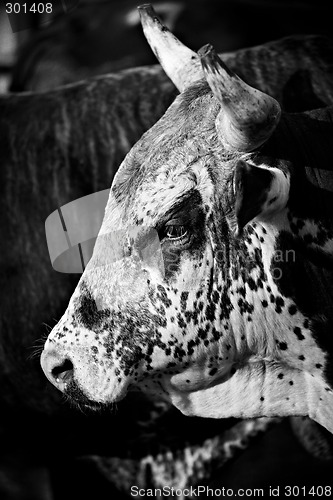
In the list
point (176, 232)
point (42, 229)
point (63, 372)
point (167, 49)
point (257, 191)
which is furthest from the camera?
point (42, 229)

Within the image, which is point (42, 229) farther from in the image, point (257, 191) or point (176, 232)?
point (257, 191)

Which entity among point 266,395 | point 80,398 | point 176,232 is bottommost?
point 266,395

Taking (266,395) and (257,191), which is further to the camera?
(266,395)

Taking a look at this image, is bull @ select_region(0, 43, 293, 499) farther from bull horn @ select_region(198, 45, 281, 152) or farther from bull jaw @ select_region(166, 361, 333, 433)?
bull horn @ select_region(198, 45, 281, 152)

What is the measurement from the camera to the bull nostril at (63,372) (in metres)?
2.54

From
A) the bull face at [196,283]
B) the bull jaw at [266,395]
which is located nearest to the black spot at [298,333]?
the bull face at [196,283]

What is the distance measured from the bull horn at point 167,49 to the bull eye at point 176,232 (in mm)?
616

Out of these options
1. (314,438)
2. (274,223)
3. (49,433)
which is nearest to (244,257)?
(274,223)

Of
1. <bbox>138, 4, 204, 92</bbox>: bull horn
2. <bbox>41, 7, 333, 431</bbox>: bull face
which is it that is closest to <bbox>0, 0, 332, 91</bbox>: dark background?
<bbox>138, 4, 204, 92</bbox>: bull horn

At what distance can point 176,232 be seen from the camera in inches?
92.7

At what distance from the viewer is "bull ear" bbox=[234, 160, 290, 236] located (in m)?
2.13

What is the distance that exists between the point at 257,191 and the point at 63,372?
2.71 feet

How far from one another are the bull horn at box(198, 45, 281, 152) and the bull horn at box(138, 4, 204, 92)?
1.69 ft

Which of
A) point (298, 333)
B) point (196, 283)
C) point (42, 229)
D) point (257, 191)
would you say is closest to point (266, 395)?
point (298, 333)
